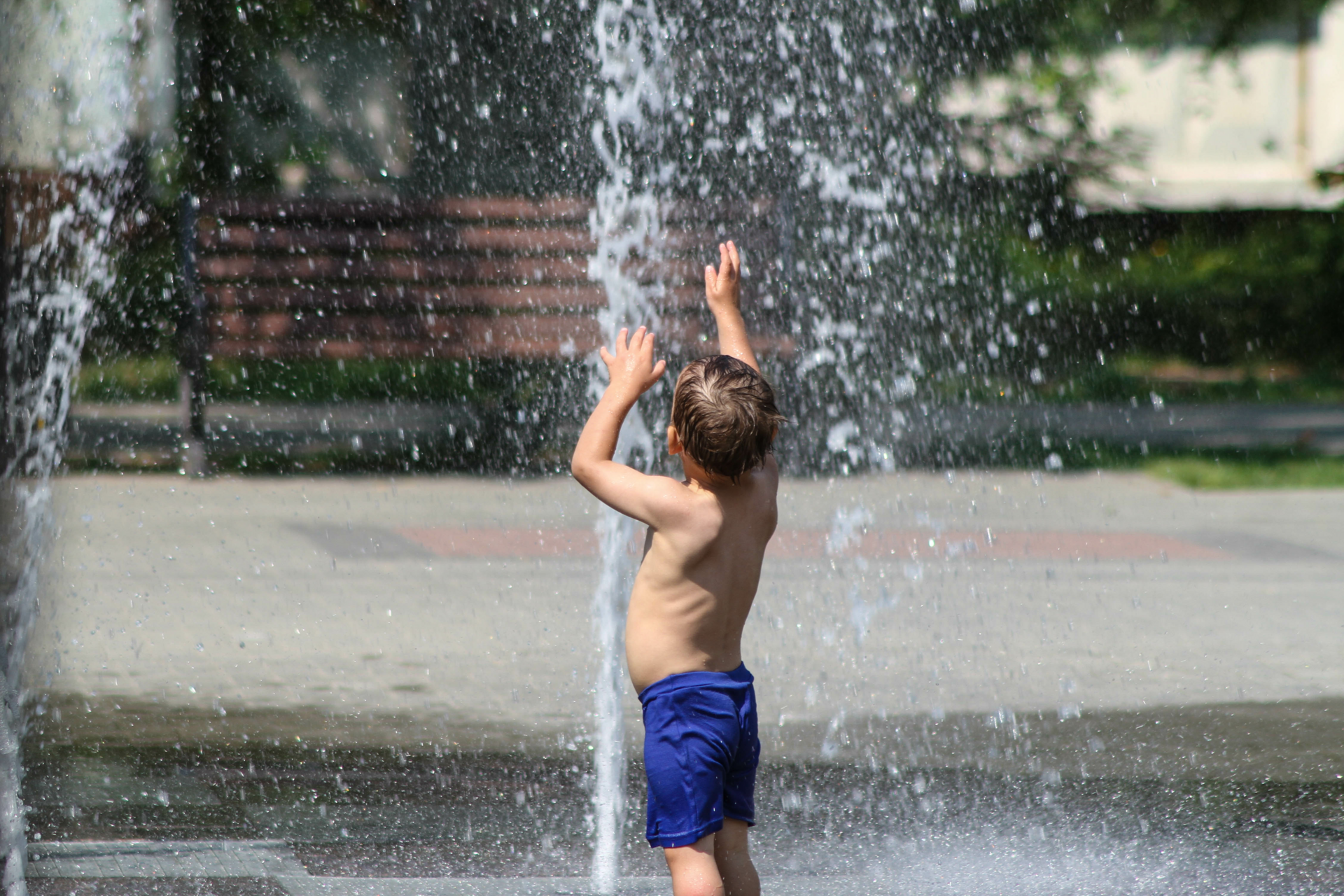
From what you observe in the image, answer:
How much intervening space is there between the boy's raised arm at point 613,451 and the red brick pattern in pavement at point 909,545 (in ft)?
14.9

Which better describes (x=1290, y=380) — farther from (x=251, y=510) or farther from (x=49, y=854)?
(x=49, y=854)

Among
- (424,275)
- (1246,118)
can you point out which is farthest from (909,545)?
(1246,118)

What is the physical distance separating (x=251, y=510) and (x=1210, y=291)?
44.7 feet

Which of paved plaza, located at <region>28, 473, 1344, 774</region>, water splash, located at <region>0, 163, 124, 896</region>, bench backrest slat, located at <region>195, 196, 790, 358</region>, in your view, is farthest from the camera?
bench backrest slat, located at <region>195, 196, 790, 358</region>

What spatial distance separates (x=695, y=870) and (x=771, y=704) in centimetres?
251

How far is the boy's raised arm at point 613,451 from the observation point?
8.53ft

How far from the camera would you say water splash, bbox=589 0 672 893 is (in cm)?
466

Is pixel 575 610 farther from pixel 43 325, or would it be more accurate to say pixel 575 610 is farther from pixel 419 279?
pixel 419 279

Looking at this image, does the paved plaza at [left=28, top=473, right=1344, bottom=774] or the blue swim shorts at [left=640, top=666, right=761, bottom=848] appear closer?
the blue swim shorts at [left=640, top=666, right=761, bottom=848]

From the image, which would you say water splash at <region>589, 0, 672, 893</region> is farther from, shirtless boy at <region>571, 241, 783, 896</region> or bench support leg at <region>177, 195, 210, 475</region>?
bench support leg at <region>177, 195, 210, 475</region>

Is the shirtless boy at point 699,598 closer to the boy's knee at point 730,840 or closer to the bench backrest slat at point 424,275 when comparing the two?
the boy's knee at point 730,840

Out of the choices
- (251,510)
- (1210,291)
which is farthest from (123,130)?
(1210,291)

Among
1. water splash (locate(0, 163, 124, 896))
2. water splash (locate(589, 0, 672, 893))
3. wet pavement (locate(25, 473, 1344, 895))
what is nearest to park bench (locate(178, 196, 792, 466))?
water splash (locate(589, 0, 672, 893))

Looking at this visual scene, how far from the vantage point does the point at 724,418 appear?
8.38 ft
